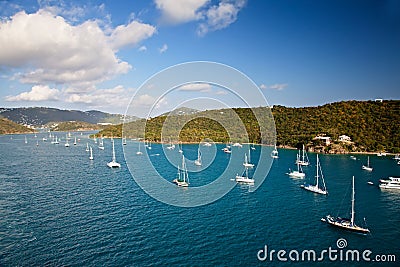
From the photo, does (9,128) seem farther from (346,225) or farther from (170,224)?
(346,225)

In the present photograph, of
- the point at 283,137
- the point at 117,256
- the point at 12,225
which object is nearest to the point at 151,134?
the point at 283,137

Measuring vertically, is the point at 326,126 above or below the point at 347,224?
above

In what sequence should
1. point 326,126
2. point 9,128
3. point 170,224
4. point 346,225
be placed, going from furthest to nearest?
point 9,128 → point 326,126 → point 170,224 → point 346,225

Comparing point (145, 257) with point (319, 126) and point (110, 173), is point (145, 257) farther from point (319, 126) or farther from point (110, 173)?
point (319, 126)

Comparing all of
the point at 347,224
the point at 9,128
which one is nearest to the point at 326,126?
the point at 347,224

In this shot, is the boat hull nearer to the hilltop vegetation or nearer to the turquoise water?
the turquoise water

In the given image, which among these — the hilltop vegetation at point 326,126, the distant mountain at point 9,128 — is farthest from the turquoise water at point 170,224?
the distant mountain at point 9,128

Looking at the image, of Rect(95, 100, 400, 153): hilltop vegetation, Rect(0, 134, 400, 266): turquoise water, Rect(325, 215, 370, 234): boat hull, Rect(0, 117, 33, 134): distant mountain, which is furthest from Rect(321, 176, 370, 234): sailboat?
Rect(0, 117, 33, 134): distant mountain

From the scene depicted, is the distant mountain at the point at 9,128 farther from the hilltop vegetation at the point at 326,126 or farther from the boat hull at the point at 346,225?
the boat hull at the point at 346,225

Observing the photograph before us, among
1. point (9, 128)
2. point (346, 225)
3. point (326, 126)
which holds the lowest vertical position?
point (346, 225)
